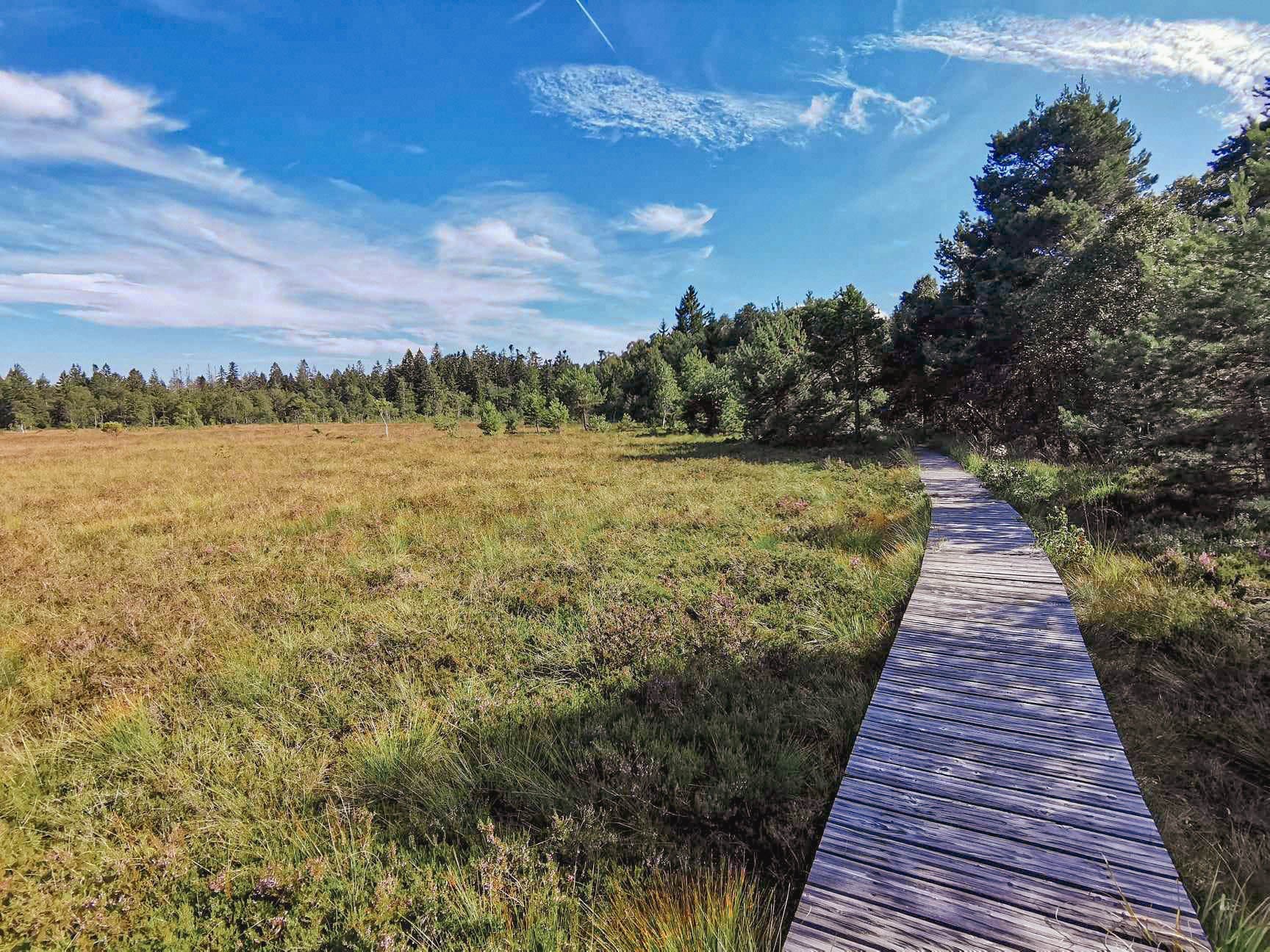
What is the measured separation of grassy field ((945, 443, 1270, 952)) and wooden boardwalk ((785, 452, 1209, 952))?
12.5 inches

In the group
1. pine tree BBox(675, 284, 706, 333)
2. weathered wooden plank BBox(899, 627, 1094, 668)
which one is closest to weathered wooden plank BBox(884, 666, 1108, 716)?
weathered wooden plank BBox(899, 627, 1094, 668)

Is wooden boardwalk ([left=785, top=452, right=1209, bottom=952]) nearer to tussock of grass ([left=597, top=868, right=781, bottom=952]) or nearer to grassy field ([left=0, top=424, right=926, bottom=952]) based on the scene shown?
tussock of grass ([left=597, top=868, right=781, bottom=952])

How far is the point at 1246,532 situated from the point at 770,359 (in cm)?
1953

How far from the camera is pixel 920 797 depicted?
2.75m

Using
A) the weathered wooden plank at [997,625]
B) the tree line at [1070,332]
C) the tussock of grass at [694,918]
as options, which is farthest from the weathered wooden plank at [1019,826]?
the tree line at [1070,332]

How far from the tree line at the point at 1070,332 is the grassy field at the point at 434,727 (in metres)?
4.01

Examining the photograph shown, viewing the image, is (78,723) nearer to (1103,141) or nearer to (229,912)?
(229,912)

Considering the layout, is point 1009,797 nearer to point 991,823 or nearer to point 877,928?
point 991,823

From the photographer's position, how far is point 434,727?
398cm

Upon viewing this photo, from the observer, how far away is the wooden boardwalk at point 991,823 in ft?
6.72

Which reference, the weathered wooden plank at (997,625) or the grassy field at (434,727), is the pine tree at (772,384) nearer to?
the grassy field at (434,727)

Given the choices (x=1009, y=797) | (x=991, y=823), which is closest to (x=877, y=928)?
(x=991, y=823)

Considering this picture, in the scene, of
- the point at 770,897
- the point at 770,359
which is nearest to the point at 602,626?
the point at 770,897

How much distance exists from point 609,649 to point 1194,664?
5.31 m
